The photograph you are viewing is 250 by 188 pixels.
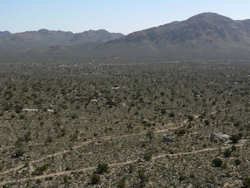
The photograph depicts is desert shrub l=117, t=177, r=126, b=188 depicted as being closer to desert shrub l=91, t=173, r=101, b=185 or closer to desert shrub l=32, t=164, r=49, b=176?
desert shrub l=91, t=173, r=101, b=185

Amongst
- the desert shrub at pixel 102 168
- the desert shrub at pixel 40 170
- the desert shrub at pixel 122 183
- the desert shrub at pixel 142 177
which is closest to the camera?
the desert shrub at pixel 122 183

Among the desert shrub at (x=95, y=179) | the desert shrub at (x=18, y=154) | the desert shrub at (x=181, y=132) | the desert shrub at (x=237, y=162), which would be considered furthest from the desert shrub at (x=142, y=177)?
the desert shrub at (x=181, y=132)

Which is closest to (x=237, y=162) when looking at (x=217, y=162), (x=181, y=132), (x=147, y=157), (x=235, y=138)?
(x=217, y=162)

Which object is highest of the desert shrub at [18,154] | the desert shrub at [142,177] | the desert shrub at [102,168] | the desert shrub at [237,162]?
the desert shrub at [18,154]

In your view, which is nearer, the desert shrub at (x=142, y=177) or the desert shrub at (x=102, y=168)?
the desert shrub at (x=142, y=177)

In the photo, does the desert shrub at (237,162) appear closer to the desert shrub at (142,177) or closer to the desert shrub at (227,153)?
the desert shrub at (227,153)

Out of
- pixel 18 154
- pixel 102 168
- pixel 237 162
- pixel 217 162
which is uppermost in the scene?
pixel 18 154

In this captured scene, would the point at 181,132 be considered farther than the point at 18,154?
Yes

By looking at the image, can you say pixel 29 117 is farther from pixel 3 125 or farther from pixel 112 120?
pixel 112 120

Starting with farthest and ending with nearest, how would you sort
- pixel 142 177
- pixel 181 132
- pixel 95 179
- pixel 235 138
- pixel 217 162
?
pixel 181 132 → pixel 235 138 → pixel 217 162 → pixel 142 177 → pixel 95 179

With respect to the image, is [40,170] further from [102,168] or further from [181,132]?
[181,132]

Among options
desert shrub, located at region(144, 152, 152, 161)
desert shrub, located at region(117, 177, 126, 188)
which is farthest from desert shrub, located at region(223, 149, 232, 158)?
desert shrub, located at region(117, 177, 126, 188)
